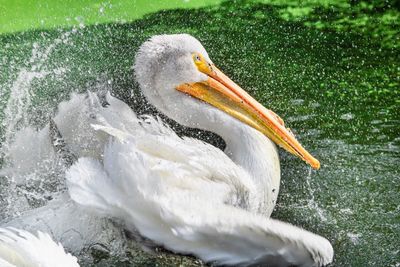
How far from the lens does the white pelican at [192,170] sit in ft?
8.63

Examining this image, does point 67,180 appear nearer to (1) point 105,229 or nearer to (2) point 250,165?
(1) point 105,229

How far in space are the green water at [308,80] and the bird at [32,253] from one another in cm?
53

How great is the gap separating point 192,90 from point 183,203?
881mm

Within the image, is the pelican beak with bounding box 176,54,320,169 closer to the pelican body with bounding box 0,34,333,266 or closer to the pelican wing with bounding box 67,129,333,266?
the pelican body with bounding box 0,34,333,266

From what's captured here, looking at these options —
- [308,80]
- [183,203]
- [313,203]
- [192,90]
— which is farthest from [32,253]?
[308,80]

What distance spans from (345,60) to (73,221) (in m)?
2.56

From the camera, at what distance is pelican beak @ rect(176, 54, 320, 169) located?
3400mm

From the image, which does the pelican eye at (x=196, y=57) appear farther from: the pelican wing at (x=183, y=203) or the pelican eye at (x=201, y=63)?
the pelican wing at (x=183, y=203)

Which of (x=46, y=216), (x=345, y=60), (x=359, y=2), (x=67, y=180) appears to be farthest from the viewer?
(x=359, y=2)

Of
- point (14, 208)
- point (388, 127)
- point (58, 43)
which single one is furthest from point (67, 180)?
point (58, 43)

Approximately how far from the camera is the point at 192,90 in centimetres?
348

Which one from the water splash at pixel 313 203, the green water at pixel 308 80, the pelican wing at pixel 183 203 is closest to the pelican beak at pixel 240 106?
the water splash at pixel 313 203

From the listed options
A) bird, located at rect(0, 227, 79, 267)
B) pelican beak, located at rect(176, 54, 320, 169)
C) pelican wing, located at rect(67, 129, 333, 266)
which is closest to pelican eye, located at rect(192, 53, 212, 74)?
pelican beak, located at rect(176, 54, 320, 169)

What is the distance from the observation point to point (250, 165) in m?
3.21
